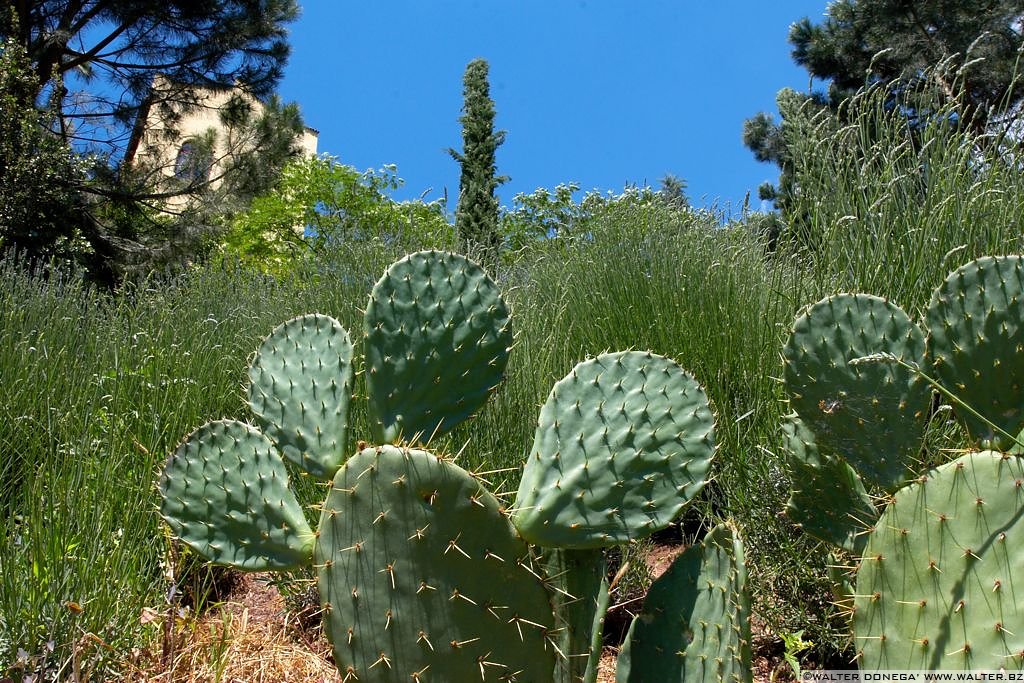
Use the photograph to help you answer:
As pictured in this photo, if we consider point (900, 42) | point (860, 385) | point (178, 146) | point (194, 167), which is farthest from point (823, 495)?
point (178, 146)

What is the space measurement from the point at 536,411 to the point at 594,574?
108cm

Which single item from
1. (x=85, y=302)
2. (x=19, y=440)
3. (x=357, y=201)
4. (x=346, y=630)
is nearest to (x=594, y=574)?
(x=346, y=630)

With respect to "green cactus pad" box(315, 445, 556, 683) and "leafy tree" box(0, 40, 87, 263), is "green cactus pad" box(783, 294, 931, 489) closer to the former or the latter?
"green cactus pad" box(315, 445, 556, 683)

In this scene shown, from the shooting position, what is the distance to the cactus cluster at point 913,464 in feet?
4.68

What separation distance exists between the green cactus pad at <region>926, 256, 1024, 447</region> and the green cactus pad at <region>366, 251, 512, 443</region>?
1005 millimetres

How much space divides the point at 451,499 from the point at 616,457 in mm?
363

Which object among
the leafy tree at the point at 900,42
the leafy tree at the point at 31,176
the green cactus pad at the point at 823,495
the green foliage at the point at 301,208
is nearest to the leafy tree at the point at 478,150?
the green foliage at the point at 301,208

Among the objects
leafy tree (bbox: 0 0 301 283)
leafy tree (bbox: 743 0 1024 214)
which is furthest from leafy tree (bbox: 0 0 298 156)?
leafy tree (bbox: 743 0 1024 214)

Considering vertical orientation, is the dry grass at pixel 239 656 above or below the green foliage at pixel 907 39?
below

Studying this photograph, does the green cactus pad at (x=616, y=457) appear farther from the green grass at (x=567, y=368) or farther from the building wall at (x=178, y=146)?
the building wall at (x=178, y=146)

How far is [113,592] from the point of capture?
224 centimetres

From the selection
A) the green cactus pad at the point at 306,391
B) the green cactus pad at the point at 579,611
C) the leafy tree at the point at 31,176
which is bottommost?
the green cactus pad at the point at 579,611

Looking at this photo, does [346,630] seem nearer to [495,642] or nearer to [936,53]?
[495,642]

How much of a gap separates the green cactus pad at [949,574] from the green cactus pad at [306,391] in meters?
1.15
